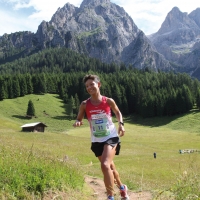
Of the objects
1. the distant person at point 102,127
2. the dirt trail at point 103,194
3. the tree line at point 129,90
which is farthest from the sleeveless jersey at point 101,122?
the tree line at point 129,90

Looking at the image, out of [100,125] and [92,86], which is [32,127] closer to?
[92,86]

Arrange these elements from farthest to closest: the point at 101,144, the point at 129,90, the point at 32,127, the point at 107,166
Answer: the point at 129,90, the point at 32,127, the point at 101,144, the point at 107,166

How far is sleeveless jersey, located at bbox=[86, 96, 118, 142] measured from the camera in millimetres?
7578

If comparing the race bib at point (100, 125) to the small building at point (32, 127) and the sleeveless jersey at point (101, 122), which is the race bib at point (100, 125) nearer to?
the sleeveless jersey at point (101, 122)

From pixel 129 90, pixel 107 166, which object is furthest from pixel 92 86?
pixel 129 90

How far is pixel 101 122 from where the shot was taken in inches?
301

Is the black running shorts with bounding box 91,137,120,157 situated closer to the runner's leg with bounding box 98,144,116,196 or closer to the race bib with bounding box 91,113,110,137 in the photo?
the runner's leg with bounding box 98,144,116,196

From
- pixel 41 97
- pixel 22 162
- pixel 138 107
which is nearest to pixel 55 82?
pixel 41 97

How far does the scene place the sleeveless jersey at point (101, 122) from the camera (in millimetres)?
7578

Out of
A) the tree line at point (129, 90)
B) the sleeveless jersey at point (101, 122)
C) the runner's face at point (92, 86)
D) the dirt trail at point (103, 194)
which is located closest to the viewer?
the sleeveless jersey at point (101, 122)

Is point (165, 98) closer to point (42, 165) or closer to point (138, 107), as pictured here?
point (138, 107)

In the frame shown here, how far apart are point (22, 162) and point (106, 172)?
2515mm

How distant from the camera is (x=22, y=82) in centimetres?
14062

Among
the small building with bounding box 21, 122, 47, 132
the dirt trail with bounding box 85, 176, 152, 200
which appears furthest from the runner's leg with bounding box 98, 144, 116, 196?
the small building with bounding box 21, 122, 47, 132
